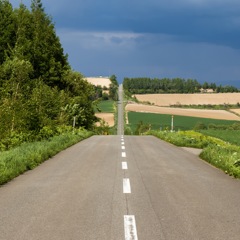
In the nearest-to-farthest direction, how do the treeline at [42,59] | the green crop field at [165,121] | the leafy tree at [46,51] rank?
the treeline at [42,59], the leafy tree at [46,51], the green crop field at [165,121]

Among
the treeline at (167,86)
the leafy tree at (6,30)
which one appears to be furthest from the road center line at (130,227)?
the treeline at (167,86)

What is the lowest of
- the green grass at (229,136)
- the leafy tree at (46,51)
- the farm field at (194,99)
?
the green grass at (229,136)

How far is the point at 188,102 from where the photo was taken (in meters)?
132

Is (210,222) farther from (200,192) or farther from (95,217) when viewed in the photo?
(200,192)

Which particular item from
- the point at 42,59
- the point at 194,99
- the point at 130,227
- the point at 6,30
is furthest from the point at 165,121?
the point at 130,227

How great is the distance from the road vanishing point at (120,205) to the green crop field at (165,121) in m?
67.4

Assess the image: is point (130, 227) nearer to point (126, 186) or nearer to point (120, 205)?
point (120, 205)

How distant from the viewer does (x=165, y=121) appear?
305 feet

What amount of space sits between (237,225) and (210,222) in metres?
0.42

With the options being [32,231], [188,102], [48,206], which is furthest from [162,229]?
[188,102]

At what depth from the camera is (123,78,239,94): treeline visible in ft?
574

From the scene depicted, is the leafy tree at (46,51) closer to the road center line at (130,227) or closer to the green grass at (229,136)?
the green grass at (229,136)

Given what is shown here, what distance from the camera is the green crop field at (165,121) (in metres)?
82.7

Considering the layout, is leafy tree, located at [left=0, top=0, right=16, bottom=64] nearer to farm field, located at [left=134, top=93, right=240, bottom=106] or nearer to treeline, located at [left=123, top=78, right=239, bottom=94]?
farm field, located at [left=134, top=93, right=240, bottom=106]
